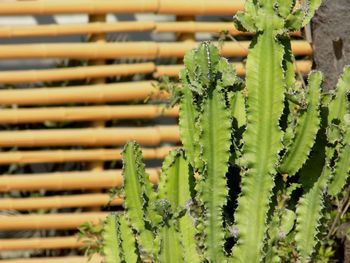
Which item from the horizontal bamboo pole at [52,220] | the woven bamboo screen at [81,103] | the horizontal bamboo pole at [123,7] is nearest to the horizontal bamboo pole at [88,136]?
the woven bamboo screen at [81,103]

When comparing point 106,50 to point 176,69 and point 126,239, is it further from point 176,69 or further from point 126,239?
point 126,239

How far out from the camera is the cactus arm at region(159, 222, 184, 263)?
10.8 feet

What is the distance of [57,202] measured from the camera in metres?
5.28

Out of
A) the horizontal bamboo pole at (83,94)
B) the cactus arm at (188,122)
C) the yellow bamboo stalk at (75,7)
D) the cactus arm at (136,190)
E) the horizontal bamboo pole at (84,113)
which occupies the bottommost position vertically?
the cactus arm at (136,190)

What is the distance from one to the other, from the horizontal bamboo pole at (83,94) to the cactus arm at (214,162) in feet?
6.45

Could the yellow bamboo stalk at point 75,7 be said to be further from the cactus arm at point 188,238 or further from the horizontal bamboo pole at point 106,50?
the cactus arm at point 188,238

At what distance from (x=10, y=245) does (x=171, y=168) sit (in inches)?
80.1

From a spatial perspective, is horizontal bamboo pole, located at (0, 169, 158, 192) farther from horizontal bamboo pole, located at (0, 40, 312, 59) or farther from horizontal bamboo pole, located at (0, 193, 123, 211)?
horizontal bamboo pole, located at (0, 40, 312, 59)

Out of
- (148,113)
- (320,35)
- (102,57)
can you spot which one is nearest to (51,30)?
(102,57)

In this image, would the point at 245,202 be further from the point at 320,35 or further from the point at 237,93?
the point at 320,35

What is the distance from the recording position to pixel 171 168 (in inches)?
139

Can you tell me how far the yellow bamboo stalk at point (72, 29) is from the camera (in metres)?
5.18

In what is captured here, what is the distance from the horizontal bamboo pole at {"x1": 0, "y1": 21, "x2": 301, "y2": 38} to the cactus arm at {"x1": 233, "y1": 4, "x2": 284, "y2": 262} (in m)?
1.97

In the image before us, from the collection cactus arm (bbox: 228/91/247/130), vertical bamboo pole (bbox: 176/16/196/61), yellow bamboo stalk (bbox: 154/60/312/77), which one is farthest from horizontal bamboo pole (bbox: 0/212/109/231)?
cactus arm (bbox: 228/91/247/130)
